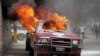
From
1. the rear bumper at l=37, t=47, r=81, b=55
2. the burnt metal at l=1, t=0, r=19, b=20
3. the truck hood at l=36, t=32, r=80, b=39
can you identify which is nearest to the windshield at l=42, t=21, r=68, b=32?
the truck hood at l=36, t=32, r=80, b=39

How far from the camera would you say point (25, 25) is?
21297mm

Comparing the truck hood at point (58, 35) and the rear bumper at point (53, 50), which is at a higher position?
the truck hood at point (58, 35)

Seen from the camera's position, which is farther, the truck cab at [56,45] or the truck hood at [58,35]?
the truck hood at [58,35]

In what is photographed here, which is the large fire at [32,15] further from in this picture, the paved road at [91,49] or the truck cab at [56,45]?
the paved road at [91,49]

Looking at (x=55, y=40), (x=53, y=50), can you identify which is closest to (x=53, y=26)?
(x=55, y=40)

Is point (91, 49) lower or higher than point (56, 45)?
lower

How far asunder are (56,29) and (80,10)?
9615mm

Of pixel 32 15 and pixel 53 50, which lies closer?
pixel 53 50

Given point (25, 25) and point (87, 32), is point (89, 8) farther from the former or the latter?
point (87, 32)

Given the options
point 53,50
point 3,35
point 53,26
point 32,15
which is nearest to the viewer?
point 53,50

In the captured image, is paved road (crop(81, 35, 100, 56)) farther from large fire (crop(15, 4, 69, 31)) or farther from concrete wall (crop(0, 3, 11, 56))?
concrete wall (crop(0, 3, 11, 56))

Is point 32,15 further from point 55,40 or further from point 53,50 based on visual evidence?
point 53,50

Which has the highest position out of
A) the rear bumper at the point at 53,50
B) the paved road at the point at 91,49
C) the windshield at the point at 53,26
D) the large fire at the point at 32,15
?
the large fire at the point at 32,15

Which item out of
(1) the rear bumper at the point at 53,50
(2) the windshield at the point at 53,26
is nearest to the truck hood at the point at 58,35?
(1) the rear bumper at the point at 53,50
